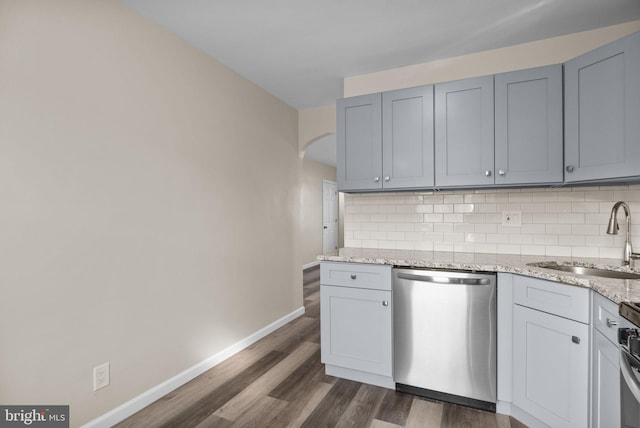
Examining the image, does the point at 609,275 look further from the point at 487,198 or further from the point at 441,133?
the point at 441,133

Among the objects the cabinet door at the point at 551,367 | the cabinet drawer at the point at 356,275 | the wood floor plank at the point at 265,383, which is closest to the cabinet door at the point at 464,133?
the cabinet drawer at the point at 356,275

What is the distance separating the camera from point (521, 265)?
1944 millimetres

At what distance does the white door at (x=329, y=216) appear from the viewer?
8.09 meters

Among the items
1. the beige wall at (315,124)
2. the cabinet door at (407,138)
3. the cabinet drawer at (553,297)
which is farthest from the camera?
the beige wall at (315,124)

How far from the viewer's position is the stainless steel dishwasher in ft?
6.45

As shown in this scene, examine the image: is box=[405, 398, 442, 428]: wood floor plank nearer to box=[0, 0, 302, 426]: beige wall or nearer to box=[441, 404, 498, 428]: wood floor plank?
box=[441, 404, 498, 428]: wood floor plank

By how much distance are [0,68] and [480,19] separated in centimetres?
268

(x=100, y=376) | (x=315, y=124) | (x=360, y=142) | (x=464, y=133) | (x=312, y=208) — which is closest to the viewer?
(x=100, y=376)

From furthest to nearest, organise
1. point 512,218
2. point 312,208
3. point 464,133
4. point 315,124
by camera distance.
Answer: point 312,208
point 315,124
point 512,218
point 464,133

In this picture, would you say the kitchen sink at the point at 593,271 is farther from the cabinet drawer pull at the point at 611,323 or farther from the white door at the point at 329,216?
the white door at the point at 329,216

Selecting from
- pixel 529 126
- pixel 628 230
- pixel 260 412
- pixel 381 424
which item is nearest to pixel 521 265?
pixel 628 230

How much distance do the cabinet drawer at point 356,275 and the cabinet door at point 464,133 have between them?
81cm

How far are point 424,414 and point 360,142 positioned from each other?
1.98 m

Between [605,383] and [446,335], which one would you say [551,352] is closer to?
[605,383]
